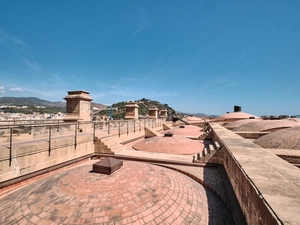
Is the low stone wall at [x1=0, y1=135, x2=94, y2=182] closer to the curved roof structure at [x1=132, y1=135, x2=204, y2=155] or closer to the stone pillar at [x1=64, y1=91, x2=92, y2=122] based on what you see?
the stone pillar at [x1=64, y1=91, x2=92, y2=122]

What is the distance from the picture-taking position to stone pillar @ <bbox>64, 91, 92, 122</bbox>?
11.7 m

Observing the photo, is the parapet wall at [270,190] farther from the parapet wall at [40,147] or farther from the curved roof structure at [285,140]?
the parapet wall at [40,147]

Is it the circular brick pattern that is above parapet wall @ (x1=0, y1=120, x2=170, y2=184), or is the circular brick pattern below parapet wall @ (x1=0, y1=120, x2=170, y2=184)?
below

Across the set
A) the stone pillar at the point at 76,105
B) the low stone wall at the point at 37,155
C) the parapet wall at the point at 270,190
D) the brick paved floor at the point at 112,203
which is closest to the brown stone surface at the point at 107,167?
the brick paved floor at the point at 112,203

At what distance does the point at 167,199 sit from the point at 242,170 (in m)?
2.36

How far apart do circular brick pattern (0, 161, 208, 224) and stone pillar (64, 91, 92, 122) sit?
7.06 m

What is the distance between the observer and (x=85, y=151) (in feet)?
34.1

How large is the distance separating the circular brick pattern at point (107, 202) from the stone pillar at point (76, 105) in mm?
7057

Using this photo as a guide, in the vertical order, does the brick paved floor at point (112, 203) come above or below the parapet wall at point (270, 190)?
below

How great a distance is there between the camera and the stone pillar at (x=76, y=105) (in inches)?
459

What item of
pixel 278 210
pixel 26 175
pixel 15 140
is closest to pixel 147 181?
pixel 278 210

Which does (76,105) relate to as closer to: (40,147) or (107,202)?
(40,147)

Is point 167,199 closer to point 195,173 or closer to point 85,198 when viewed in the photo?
point 85,198

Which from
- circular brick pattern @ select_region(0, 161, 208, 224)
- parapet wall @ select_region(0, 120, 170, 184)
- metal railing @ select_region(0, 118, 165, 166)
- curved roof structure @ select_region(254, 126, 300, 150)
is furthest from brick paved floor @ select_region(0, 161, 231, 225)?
curved roof structure @ select_region(254, 126, 300, 150)
